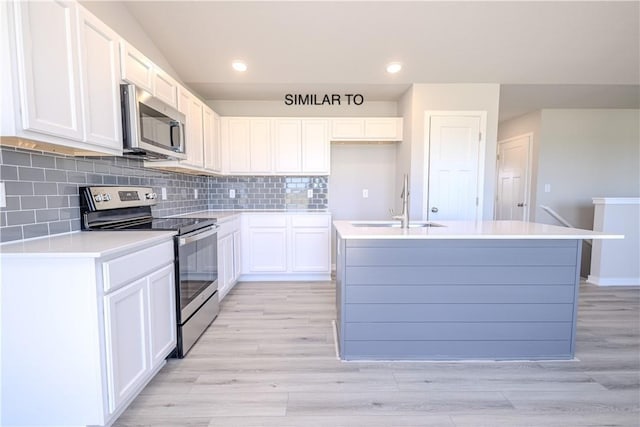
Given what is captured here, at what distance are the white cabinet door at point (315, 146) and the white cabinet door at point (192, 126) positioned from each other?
1302 millimetres

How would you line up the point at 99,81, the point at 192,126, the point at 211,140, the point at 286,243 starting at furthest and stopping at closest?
the point at 286,243 < the point at 211,140 < the point at 192,126 < the point at 99,81

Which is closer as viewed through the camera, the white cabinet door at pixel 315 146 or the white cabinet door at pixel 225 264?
the white cabinet door at pixel 225 264

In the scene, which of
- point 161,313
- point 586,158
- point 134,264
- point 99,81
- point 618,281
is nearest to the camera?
point 134,264

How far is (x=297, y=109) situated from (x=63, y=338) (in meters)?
3.60

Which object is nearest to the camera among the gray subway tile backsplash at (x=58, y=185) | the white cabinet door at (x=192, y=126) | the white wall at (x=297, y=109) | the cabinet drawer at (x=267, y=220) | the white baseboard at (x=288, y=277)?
the gray subway tile backsplash at (x=58, y=185)

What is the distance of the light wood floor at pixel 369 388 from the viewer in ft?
5.14

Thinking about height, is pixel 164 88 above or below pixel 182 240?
above

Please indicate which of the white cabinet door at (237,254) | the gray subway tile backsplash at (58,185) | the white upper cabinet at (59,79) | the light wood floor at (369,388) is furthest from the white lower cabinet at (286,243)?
the white upper cabinet at (59,79)

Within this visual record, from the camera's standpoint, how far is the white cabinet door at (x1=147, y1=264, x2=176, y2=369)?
1.75 m

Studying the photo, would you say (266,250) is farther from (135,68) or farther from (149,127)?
(135,68)

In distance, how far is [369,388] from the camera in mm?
1795

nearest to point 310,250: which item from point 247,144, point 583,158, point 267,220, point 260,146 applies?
point 267,220

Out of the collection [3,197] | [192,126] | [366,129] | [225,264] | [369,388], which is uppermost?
[366,129]

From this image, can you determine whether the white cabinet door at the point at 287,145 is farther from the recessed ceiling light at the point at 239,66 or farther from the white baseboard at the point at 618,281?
the white baseboard at the point at 618,281
